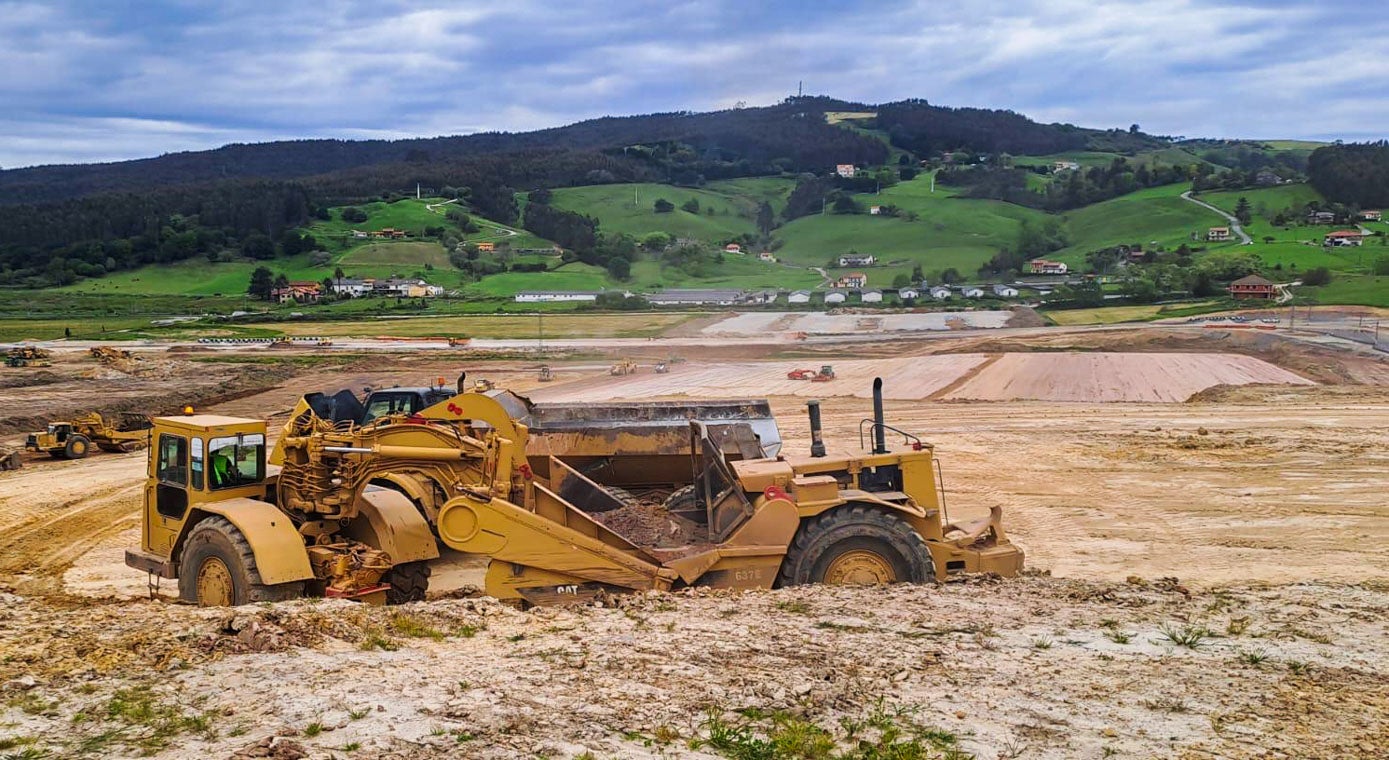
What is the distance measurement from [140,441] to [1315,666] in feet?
86.0

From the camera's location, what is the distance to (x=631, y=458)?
14227 millimetres

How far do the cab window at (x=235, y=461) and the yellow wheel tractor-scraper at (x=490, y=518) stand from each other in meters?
0.02

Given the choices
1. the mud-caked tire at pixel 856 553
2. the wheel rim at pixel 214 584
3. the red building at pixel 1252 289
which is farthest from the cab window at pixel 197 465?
the red building at pixel 1252 289

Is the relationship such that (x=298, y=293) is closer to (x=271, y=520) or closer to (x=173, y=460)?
(x=173, y=460)

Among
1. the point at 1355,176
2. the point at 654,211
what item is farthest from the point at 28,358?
the point at 1355,176

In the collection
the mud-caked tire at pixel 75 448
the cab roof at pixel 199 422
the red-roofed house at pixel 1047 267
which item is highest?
the red-roofed house at pixel 1047 267

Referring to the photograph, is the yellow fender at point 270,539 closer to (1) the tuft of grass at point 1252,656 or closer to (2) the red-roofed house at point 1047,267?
(1) the tuft of grass at point 1252,656

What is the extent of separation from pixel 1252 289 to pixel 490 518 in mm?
75252

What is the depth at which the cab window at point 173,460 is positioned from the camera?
11.0 meters

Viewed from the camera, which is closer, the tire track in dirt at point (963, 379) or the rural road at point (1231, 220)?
the tire track in dirt at point (963, 379)

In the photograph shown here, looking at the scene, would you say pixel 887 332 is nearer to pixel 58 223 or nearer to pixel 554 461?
pixel 554 461

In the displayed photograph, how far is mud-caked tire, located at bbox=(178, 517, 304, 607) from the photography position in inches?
391

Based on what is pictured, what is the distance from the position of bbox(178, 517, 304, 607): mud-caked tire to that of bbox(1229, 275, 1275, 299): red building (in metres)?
75.2

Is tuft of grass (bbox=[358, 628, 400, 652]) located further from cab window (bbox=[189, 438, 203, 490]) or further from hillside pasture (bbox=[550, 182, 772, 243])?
hillside pasture (bbox=[550, 182, 772, 243])
